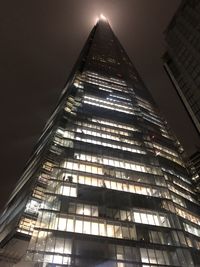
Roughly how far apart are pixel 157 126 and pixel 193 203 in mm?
25778

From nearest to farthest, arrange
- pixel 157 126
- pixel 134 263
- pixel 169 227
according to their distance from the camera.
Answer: pixel 134 263
pixel 169 227
pixel 157 126

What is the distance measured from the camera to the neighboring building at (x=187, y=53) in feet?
230

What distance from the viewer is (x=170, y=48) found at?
3423 inches

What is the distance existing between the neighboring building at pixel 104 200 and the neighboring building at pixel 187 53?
1362cm

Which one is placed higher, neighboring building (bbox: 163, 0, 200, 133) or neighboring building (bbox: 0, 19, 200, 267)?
neighboring building (bbox: 163, 0, 200, 133)

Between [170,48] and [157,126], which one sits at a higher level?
[170,48]

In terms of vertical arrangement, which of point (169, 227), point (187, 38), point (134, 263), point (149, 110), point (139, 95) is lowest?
point (134, 263)

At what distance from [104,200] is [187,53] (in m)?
53.8

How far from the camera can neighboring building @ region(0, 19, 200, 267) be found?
30328 mm

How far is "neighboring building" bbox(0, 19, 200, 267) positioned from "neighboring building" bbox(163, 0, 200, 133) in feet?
44.7

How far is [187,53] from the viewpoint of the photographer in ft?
248

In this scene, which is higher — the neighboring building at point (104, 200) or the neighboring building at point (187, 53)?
the neighboring building at point (187, 53)

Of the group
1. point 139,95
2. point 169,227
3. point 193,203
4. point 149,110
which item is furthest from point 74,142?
point 139,95

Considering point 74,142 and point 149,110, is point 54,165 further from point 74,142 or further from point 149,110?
point 149,110
